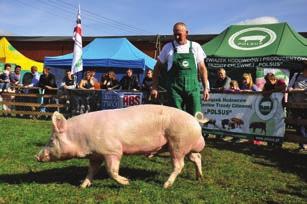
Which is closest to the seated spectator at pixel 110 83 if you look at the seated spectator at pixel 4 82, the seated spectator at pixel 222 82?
the seated spectator at pixel 222 82

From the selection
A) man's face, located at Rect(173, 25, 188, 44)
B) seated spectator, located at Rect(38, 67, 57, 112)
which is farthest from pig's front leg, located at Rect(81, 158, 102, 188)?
seated spectator, located at Rect(38, 67, 57, 112)

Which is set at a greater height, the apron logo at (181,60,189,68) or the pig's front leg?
the apron logo at (181,60,189,68)

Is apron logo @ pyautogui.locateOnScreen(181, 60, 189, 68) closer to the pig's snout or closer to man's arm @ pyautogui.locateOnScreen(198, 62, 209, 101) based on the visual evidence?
man's arm @ pyautogui.locateOnScreen(198, 62, 209, 101)

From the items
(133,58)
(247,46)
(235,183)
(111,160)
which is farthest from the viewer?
(133,58)

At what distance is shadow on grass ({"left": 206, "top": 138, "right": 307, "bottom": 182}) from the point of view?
726cm

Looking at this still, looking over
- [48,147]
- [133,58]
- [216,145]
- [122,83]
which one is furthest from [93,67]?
[48,147]

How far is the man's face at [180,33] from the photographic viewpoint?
6.20m

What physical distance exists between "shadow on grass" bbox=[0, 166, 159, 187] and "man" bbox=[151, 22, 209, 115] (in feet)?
3.53

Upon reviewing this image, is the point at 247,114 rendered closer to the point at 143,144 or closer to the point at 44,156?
the point at 143,144

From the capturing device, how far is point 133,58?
18547 mm

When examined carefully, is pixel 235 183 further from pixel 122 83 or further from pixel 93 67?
pixel 93 67

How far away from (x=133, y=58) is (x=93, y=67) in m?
1.78

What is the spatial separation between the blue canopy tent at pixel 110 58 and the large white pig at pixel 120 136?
41.5 feet

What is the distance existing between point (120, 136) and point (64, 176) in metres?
1.15
